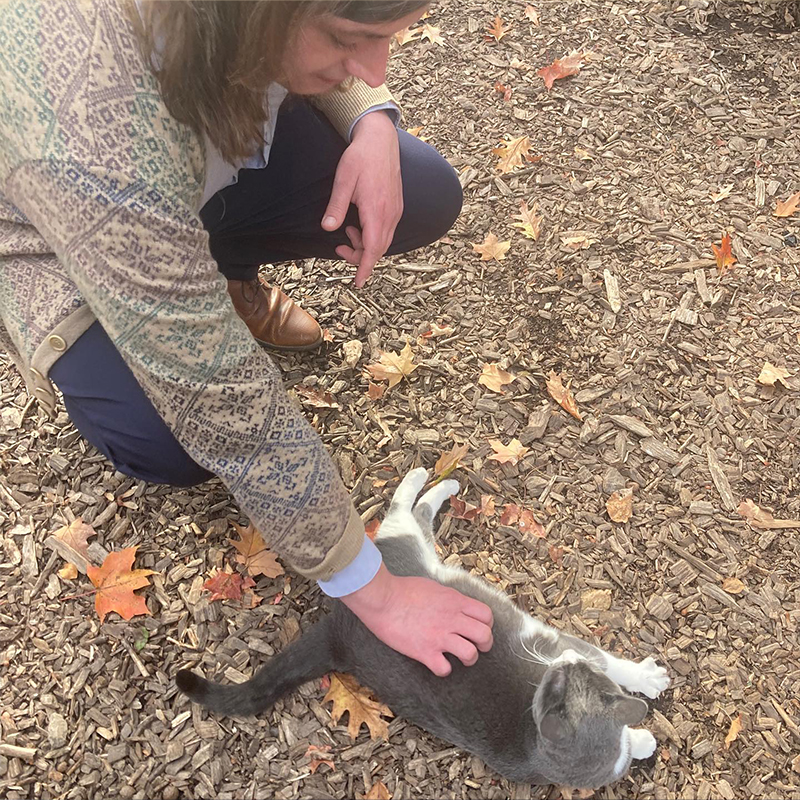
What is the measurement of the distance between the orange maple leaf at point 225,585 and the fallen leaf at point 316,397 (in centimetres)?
79

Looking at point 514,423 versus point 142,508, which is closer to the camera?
point 142,508

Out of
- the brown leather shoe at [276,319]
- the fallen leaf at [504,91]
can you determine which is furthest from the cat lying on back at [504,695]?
the fallen leaf at [504,91]

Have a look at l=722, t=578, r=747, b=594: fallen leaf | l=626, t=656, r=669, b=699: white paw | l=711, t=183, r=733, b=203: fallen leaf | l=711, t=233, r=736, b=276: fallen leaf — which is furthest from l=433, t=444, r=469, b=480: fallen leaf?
l=711, t=183, r=733, b=203: fallen leaf

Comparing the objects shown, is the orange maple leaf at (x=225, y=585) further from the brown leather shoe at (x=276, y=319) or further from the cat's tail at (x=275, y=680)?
the brown leather shoe at (x=276, y=319)

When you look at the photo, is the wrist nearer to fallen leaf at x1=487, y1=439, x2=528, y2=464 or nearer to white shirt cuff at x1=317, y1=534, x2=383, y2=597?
white shirt cuff at x1=317, y1=534, x2=383, y2=597

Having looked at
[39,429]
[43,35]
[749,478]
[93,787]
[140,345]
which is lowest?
[749,478]

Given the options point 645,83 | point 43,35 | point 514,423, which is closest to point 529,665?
point 514,423

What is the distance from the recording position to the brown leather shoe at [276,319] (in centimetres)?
288

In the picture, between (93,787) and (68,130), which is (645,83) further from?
(93,787)

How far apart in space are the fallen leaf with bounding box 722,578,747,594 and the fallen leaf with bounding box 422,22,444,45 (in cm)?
342

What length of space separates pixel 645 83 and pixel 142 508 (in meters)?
3.50

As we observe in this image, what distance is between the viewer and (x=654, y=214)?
3.41 m

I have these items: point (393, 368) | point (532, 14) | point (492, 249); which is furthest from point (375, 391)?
point (532, 14)

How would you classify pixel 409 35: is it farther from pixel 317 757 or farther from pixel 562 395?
pixel 317 757
